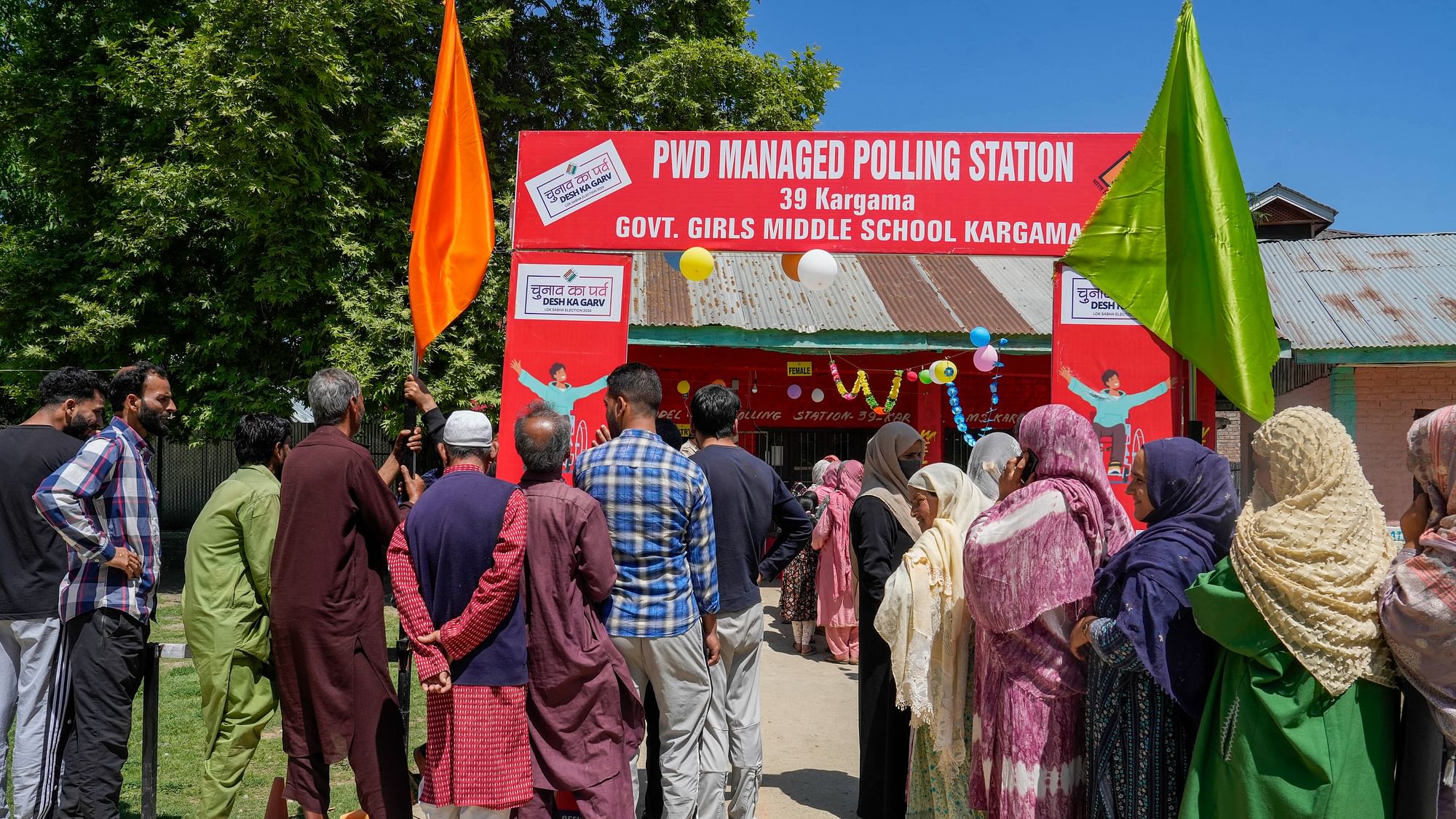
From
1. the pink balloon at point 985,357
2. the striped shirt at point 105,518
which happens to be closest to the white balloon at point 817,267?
the striped shirt at point 105,518

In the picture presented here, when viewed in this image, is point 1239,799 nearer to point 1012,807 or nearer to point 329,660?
point 1012,807

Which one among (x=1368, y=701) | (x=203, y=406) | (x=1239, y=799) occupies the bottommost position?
(x=1239, y=799)

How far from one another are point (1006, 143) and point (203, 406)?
10.3m

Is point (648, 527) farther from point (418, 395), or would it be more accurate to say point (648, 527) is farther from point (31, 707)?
point (31, 707)

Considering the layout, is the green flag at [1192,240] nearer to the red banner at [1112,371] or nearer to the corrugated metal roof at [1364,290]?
the red banner at [1112,371]

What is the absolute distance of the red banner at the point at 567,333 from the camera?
5922mm

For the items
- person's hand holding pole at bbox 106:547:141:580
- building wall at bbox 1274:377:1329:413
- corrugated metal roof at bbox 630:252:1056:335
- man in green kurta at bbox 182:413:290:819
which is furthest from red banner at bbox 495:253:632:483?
building wall at bbox 1274:377:1329:413

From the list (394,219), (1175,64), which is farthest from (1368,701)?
(394,219)

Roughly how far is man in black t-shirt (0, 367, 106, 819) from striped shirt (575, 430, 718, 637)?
222 cm

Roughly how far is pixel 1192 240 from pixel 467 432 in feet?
9.80

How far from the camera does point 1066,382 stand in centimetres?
596

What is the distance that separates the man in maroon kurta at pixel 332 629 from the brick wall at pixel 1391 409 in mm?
11942

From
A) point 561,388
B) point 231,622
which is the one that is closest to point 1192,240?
point 561,388

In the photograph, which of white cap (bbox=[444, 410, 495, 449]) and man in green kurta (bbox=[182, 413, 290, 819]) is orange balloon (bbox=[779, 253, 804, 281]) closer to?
white cap (bbox=[444, 410, 495, 449])
